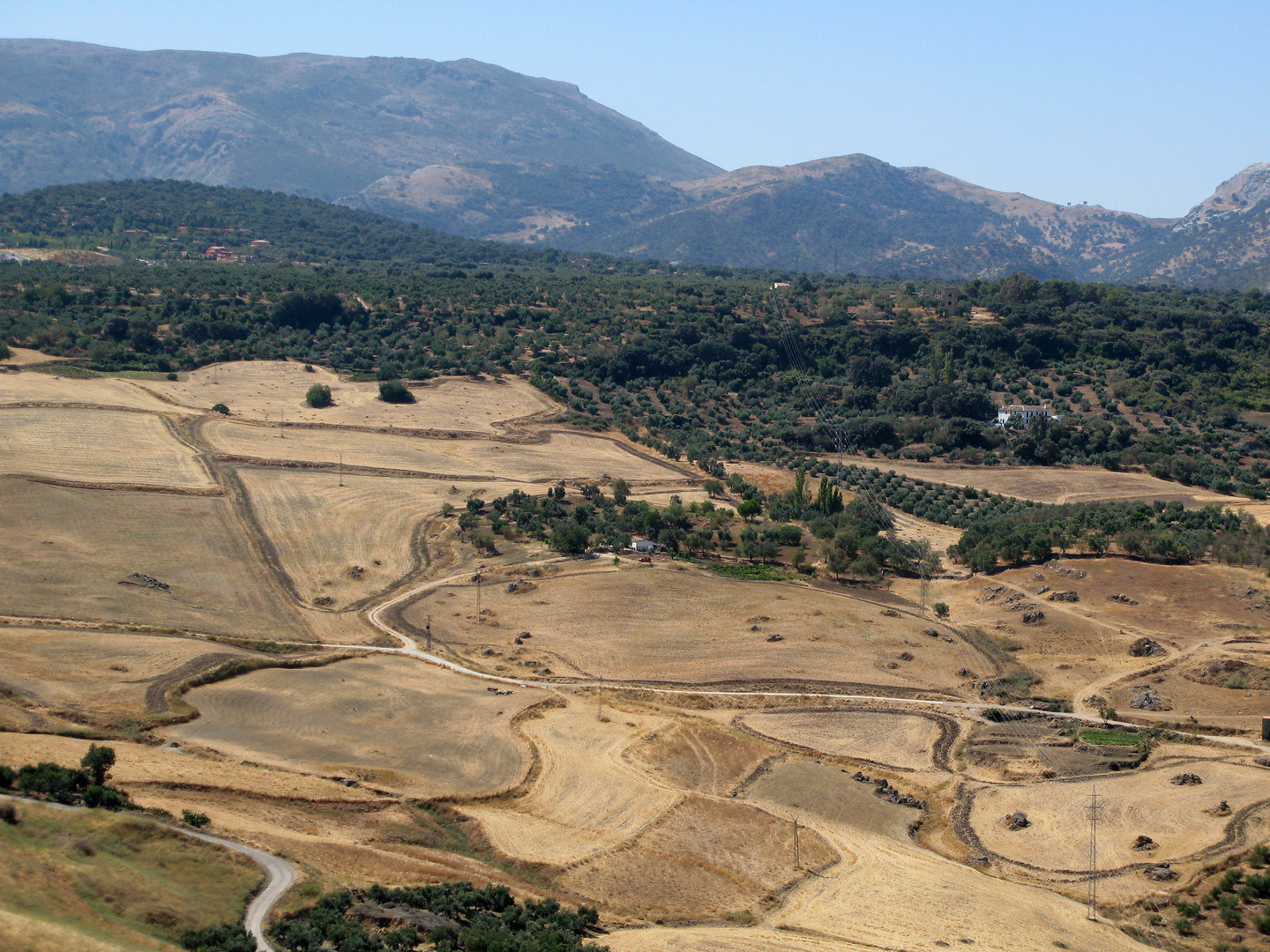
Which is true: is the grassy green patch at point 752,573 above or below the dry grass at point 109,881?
above

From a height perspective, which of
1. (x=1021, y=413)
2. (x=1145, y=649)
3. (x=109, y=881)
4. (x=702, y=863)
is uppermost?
(x=1021, y=413)

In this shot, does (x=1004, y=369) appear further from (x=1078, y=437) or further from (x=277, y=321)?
(x=277, y=321)

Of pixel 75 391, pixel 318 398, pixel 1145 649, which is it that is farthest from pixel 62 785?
pixel 318 398

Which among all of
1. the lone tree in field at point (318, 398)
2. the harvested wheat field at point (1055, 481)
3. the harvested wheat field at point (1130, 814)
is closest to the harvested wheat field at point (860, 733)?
the harvested wheat field at point (1130, 814)

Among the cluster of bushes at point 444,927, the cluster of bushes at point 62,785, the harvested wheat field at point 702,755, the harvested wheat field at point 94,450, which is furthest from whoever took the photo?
the harvested wheat field at point 94,450

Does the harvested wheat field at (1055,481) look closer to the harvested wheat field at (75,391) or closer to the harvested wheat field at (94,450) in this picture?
the harvested wheat field at (94,450)

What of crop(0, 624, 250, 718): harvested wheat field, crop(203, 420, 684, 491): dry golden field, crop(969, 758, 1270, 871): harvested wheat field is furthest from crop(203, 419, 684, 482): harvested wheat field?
crop(969, 758, 1270, 871): harvested wheat field

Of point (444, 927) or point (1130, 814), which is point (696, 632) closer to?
point (1130, 814)
